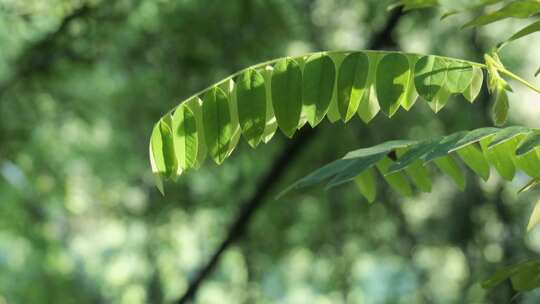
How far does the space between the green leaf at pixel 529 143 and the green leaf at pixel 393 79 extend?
195 mm

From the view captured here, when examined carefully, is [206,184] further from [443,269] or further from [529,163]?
[529,163]

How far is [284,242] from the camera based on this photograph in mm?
7145

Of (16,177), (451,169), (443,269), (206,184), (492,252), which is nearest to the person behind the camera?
(451,169)

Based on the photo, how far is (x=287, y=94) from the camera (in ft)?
3.77

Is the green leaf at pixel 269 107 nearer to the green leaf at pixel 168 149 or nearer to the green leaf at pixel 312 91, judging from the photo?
the green leaf at pixel 312 91

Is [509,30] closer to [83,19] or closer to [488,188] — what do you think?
[488,188]

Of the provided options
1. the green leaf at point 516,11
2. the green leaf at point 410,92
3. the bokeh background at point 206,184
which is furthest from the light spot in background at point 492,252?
the green leaf at point 516,11

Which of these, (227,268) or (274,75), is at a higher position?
(274,75)

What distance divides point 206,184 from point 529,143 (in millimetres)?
6423

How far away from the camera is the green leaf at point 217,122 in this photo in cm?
115

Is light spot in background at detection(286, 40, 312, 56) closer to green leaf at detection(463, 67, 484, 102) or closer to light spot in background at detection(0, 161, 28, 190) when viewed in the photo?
light spot in background at detection(0, 161, 28, 190)

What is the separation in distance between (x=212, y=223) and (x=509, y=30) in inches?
111

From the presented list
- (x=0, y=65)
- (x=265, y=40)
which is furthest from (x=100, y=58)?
(x=0, y=65)

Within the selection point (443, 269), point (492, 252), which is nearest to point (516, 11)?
point (492, 252)
